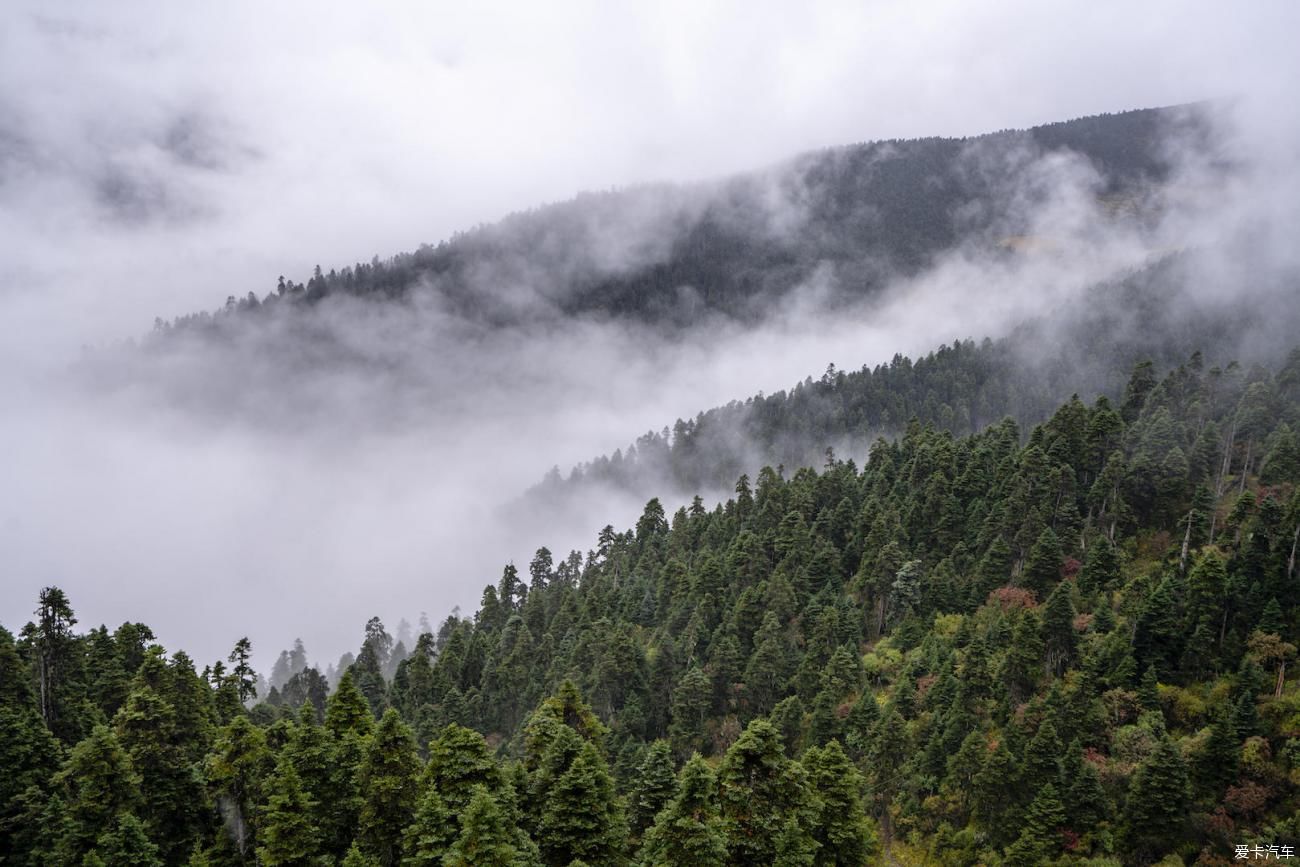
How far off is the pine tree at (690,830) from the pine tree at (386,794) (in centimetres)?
1420

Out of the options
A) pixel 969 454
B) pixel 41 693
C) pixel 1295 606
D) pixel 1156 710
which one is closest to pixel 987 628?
pixel 1156 710

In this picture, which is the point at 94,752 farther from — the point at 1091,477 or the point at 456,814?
the point at 1091,477

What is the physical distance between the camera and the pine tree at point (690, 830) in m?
37.0

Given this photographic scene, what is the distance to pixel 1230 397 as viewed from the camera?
367 feet

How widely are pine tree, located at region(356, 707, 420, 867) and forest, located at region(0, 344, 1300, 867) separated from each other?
0.16 meters

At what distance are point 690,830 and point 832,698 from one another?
4867cm

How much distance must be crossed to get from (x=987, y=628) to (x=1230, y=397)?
193 ft

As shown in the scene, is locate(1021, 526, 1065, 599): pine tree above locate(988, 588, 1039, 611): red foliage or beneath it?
above

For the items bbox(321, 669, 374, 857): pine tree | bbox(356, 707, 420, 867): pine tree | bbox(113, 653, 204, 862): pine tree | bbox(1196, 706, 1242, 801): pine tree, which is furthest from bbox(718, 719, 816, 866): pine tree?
bbox(113, 653, 204, 862): pine tree

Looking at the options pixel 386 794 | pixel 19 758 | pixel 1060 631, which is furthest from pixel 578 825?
pixel 1060 631

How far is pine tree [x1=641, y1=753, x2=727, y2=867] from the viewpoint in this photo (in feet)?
121

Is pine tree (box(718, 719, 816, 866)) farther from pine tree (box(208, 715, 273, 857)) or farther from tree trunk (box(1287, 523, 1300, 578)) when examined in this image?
tree trunk (box(1287, 523, 1300, 578))

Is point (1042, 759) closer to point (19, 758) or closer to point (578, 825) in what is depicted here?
point (578, 825)

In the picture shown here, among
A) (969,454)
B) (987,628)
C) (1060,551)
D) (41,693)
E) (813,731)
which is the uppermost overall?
(969,454)
